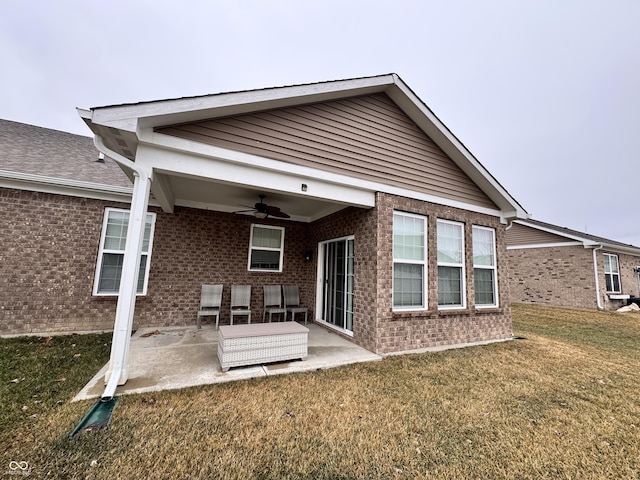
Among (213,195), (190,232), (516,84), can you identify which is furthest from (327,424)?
(516,84)

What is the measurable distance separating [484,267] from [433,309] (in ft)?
6.67

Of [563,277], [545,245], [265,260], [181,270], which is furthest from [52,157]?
[563,277]

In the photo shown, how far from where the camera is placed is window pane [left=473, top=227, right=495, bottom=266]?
6156 mm

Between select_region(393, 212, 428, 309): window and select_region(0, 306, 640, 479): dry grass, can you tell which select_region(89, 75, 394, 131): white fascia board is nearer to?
select_region(393, 212, 428, 309): window

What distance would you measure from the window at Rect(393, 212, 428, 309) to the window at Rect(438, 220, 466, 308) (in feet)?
1.66

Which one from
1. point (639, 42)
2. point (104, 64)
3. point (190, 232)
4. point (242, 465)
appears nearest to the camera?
point (242, 465)

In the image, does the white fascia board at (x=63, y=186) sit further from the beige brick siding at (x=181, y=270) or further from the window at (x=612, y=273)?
the window at (x=612, y=273)

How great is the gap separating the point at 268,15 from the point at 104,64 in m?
9.13

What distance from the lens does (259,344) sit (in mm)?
3867

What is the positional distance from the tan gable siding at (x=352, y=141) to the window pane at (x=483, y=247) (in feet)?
2.27

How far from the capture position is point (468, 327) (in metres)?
5.71

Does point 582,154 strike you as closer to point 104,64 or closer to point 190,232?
point 190,232
